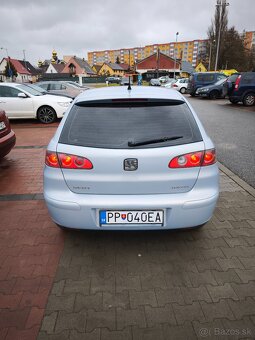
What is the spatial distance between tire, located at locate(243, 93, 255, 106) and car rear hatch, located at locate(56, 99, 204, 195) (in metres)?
13.6

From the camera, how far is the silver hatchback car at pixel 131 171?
2.40m

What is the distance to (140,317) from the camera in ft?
6.91

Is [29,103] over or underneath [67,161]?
underneath

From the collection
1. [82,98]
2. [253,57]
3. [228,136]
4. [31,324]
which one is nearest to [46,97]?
[228,136]

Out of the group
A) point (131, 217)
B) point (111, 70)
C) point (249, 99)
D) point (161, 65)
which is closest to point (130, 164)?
point (131, 217)

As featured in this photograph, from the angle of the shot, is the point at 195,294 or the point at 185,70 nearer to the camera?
the point at 195,294


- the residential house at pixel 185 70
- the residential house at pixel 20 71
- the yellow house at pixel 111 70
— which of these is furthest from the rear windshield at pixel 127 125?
the yellow house at pixel 111 70

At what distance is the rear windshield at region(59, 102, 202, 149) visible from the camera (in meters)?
2.46

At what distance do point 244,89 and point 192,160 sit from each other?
45.0ft

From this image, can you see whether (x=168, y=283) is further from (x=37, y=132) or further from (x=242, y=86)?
(x=242, y=86)

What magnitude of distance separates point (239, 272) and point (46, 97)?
9780 millimetres

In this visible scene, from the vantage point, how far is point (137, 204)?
7.93ft

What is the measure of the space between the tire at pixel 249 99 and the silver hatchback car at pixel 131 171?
44.5ft

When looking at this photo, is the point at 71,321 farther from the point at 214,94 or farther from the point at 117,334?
the point at 214,94
